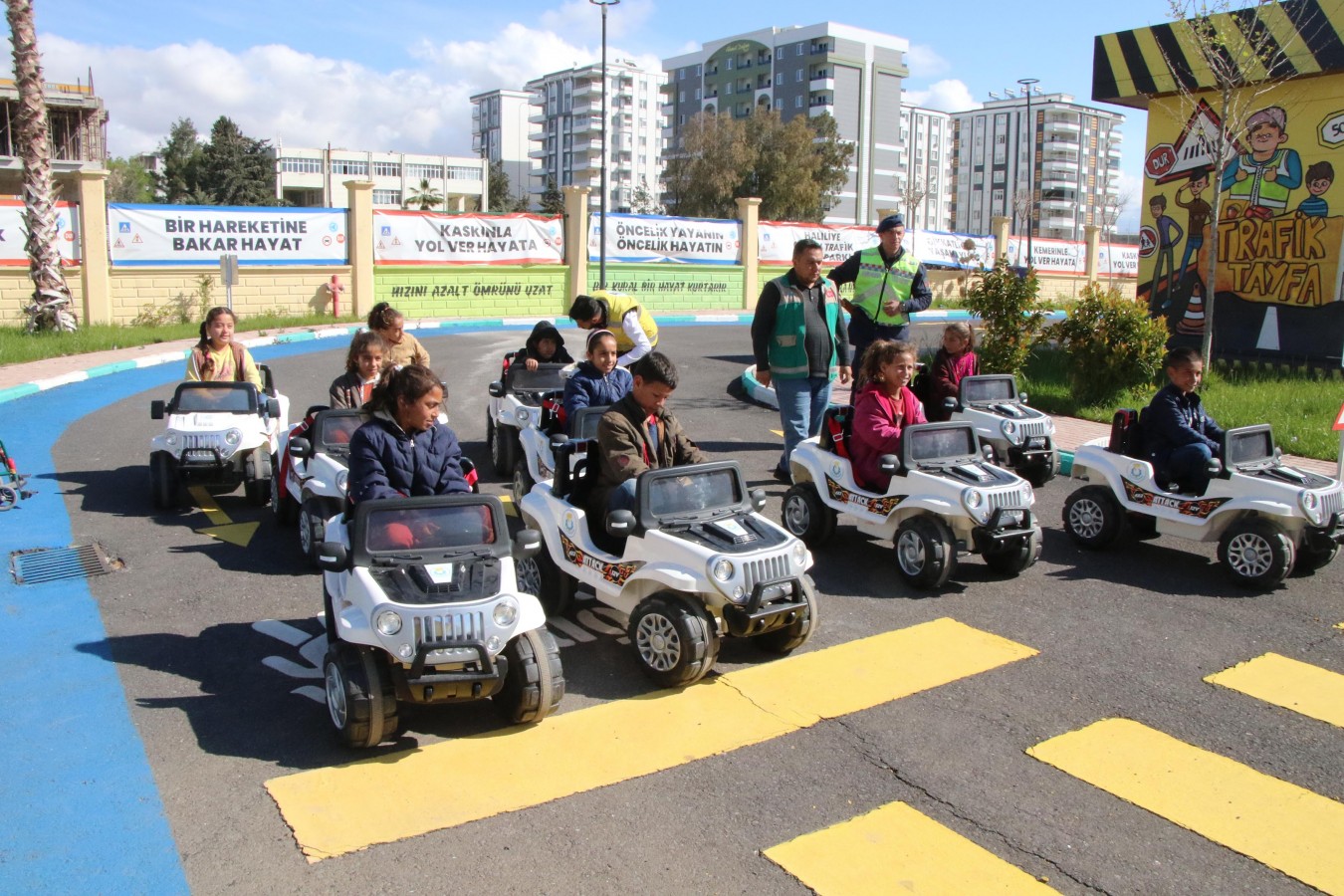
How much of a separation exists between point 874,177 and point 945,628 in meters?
105

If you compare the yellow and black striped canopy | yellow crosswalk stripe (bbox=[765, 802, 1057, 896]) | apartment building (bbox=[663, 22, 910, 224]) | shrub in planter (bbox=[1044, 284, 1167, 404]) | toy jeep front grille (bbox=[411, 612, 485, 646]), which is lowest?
yellow crosswalk stripe (bbox=[765, 802, 1057, 896])

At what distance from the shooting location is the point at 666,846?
12.6 ft

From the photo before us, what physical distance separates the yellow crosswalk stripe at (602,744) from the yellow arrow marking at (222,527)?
381 centimetres

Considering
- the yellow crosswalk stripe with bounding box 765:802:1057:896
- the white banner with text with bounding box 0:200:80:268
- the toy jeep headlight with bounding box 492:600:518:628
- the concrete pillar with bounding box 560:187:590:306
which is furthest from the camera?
the concrete pillar with bounding box 560:187:590:306

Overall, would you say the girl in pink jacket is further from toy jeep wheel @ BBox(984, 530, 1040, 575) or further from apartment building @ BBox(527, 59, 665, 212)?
apartment building @ BBox(527, 59, 665, 212)

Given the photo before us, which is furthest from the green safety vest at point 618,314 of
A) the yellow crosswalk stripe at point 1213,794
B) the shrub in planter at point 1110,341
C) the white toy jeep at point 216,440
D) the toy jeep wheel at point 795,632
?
the shrub in planter at point 1110,341

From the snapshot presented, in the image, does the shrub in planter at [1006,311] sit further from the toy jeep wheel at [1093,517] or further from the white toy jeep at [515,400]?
the white toy jeep at [515,400]

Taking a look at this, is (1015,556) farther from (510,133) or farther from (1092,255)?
(510,133)

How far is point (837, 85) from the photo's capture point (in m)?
101

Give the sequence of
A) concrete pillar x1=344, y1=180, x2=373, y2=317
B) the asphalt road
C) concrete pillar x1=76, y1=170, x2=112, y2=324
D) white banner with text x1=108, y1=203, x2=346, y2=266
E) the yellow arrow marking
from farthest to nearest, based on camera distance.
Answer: concrete pillar x1=344, y1=180, x2=373, y2=317 → white banner with text x1=108, y1=203, x2=346, y2=266 → concrete pillar x1=76, y1=170, x2=112, y2=324 → the yellow arrow marking → the asphalt road

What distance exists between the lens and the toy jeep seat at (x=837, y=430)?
750cm

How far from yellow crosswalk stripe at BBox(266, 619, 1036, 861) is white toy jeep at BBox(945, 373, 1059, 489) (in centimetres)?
399

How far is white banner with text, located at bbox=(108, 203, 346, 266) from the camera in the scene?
22.2m

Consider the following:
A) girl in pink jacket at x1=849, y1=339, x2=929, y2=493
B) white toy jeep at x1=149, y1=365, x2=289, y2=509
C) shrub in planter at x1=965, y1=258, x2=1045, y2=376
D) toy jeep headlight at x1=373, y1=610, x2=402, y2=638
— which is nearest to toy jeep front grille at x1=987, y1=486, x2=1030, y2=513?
girl in pink jacket at x1=849, y1=339, x2=929, y2=493
